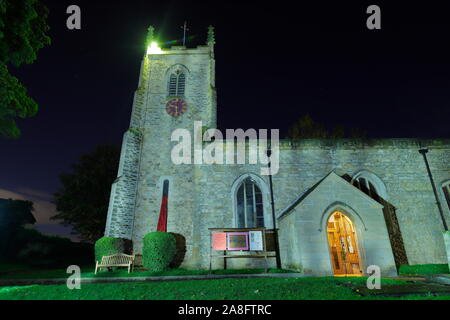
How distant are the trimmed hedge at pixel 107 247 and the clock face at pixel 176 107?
10179 mm

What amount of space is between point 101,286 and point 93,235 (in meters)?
20.0

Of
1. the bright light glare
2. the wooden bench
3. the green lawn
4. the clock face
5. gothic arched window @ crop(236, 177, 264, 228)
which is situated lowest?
the green lawn

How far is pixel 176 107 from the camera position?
18578 mm

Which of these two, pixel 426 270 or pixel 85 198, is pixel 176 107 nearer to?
pixel 85 198

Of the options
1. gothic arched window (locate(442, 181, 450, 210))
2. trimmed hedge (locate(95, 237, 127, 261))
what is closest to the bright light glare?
trimmed hedge (locate(95, 237, 127, 261))

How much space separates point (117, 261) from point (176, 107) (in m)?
12.0

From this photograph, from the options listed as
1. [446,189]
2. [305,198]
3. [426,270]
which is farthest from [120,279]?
[446,189]

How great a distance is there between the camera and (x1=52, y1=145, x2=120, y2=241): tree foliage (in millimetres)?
23031

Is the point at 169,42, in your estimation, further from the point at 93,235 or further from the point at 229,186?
the point at 93,235

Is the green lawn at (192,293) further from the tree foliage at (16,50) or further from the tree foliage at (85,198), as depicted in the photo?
the tree foliage at (85,198)

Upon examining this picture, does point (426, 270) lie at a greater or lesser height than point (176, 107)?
lesser

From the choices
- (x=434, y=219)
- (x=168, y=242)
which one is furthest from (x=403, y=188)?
(x=168, y=242)

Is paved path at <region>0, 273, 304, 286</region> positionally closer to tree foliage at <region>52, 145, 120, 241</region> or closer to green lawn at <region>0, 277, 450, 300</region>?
green lawn at <region>0, 277, 450, 300</region>

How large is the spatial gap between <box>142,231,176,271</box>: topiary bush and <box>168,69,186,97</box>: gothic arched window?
39.7ft
